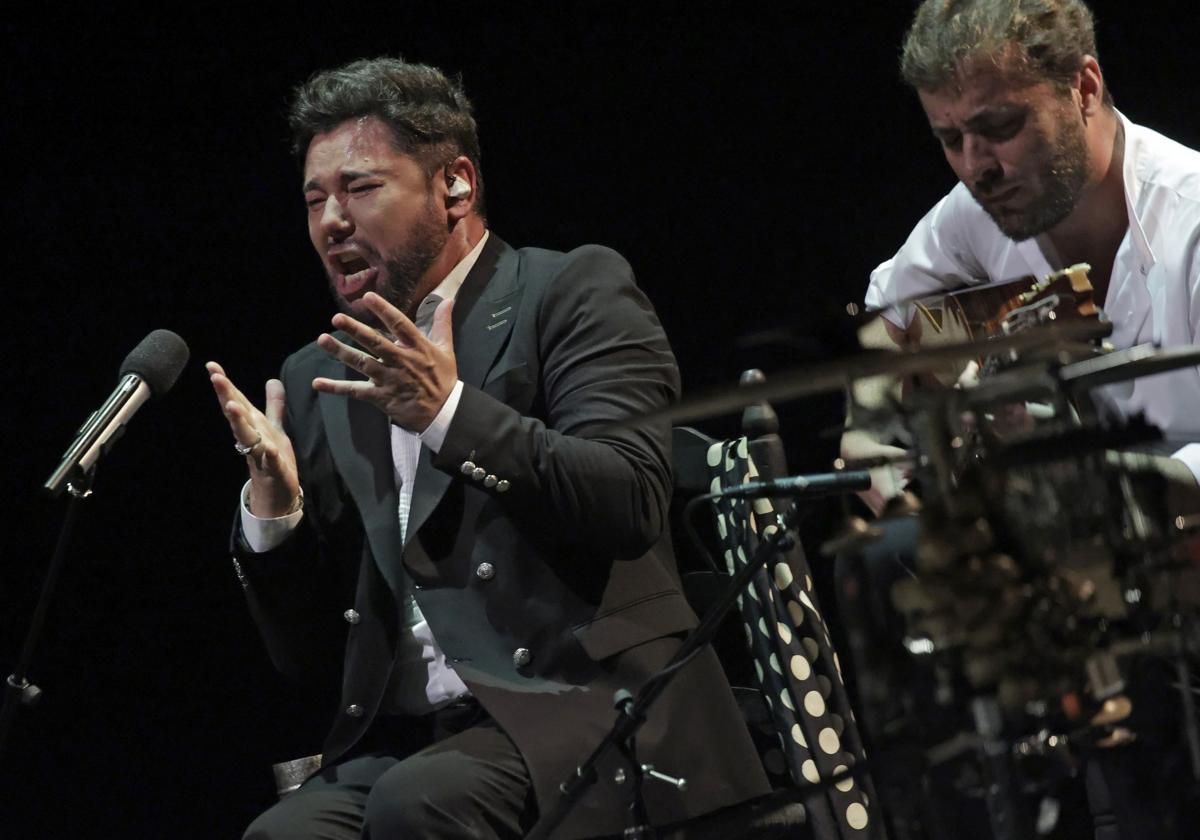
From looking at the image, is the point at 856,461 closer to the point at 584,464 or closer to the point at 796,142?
the point at 584,464

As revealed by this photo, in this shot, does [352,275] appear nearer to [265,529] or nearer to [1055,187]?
[265,529]

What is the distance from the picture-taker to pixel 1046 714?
109 cm

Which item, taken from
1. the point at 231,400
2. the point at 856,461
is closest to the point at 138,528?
the point at 231,400

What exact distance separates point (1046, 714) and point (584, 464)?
1020 millimetres

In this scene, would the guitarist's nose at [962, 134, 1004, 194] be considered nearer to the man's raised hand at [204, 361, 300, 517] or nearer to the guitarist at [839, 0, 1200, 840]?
the guitarist at [839, 0, 1200, 840]

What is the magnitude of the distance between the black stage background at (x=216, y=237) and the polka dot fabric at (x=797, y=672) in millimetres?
988

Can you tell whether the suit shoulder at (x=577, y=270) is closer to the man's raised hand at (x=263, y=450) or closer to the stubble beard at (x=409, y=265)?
the stubble beard at (x=409, y=265)

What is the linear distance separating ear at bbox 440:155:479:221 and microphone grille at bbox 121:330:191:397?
0.54 metres

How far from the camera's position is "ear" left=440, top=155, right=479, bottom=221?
2.46 meters

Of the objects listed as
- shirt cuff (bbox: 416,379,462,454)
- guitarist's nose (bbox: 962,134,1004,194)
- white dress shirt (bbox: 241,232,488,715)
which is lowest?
white dress shirt (bbox: 241,232,488,715)

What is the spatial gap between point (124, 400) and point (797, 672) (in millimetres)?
1114

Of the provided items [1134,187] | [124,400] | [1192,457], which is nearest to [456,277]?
[124,400]

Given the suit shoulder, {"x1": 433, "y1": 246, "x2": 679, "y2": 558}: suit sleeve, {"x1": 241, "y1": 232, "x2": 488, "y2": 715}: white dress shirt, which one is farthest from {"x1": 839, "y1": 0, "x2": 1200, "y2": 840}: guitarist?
{"x1": 241, "y1": 232, "x2": 488, "y2": 715}: white dress shirt

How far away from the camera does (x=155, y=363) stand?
2.18 metres
